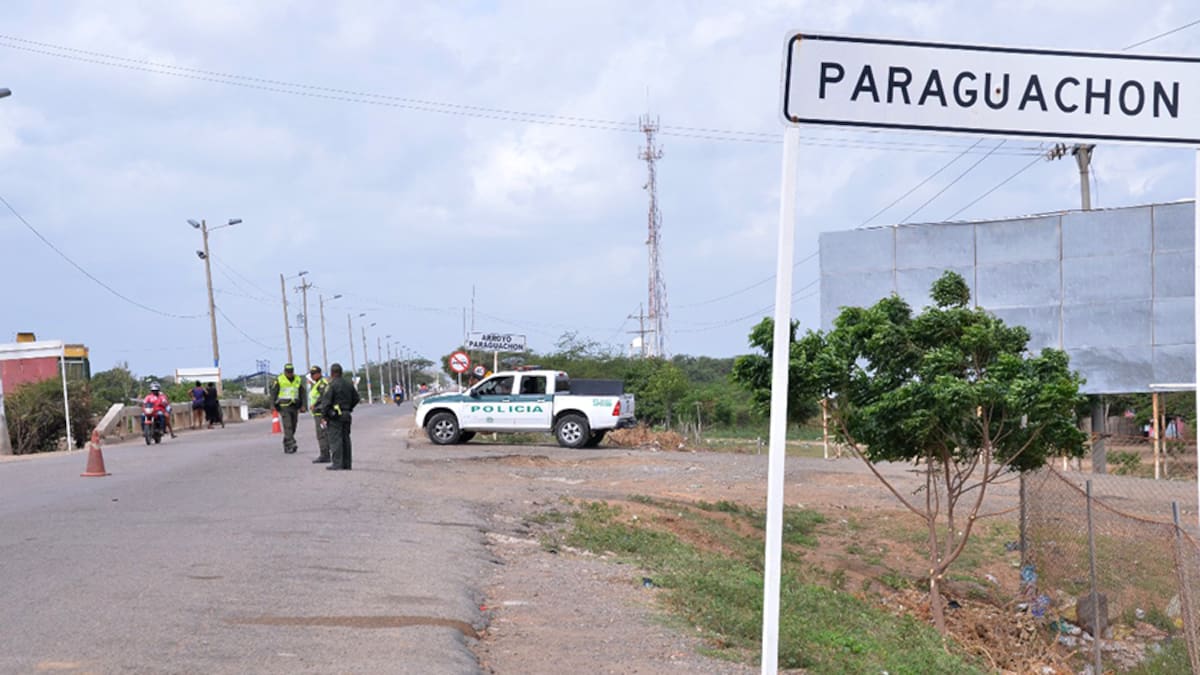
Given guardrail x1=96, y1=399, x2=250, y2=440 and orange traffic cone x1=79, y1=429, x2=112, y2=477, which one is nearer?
orange traffic cone x1=79, y1=429, x2=112, y2=477

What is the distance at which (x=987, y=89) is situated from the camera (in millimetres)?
4641

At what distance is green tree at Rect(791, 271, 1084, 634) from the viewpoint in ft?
41.9

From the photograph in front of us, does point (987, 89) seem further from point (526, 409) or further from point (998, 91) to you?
point (526, 409)

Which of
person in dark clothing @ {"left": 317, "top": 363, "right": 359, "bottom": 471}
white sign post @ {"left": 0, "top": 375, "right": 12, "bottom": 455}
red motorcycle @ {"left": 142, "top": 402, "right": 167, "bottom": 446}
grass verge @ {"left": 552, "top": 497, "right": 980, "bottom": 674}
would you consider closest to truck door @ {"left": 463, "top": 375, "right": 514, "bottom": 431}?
red motorcycle @ {"left": 142, "top": 402, "right": 167, "bottom": 446}

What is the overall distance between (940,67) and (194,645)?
16.9 feet

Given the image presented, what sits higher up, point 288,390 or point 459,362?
point 459,362

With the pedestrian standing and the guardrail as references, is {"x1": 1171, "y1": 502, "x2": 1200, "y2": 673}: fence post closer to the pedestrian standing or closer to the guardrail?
the guardrail

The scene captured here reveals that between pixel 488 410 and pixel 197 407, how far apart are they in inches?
706

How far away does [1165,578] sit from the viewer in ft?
46.8

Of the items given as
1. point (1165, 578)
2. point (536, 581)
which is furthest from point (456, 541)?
point (1165, 578)

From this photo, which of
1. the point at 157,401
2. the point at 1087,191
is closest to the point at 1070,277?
the point at 1087,191

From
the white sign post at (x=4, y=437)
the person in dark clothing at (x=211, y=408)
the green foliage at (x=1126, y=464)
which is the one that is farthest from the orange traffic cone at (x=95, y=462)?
the person in dark clothing at (x=211, y=408)

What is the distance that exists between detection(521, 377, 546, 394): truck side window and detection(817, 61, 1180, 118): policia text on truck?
25.7 meters

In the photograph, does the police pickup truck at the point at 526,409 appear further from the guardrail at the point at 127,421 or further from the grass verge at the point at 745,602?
the grass verge at the point at 745,602
